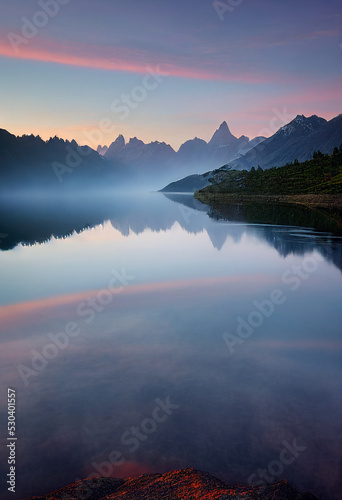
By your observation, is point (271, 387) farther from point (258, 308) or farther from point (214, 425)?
point (258, 308)

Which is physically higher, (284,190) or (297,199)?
(284,190)

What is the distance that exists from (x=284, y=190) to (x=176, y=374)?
11709cm

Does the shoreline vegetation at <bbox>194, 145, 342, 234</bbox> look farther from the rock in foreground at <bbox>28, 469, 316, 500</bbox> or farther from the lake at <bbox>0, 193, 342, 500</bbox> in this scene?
the rock in foreground at <bbox>28, 469, 316, 500</bbox>

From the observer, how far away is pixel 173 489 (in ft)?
18.6

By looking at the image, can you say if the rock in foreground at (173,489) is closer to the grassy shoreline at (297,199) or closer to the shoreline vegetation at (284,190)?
the shoreline vegetation at (284,190)

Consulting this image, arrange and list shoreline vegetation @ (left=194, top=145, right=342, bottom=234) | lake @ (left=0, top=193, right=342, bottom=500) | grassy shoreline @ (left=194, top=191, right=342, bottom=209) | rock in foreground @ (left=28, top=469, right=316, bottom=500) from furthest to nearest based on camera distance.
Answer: grassy shoreline @ (left=194, top=191, right=342, bottom=209) → shoreline vegetation @ (left=194, top=145, right=342, bottom=234) → lake @ (left=0, top=193, right=342, bottom=500) → rock in foreground @ (left=28, top=469, right=316, bottom=500)

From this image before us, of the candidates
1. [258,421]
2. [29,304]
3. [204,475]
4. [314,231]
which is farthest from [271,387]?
[314,231]

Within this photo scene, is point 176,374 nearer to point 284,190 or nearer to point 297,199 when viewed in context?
point 297,199

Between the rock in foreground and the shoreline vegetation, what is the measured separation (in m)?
66.1

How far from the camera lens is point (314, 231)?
4194 centimetres

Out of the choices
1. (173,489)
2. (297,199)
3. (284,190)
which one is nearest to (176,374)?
(173,489)

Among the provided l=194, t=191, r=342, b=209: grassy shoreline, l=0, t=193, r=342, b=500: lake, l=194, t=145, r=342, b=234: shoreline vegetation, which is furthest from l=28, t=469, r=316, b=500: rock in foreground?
l=194, t=191, r=342, b=209: grassy shoreline

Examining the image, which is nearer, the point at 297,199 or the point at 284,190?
the point at 297,199

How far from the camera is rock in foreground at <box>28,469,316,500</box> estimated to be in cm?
532
